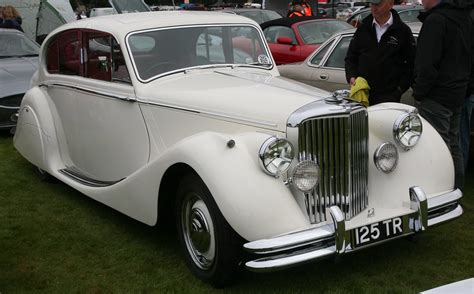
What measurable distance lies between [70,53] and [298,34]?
5.46 metres

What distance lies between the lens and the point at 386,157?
3822 millimetres

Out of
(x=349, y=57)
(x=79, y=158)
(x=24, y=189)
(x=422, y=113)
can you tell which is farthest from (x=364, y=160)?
(x=24, y=189)

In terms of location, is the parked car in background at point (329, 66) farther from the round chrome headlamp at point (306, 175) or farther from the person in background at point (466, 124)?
the round chrome headlamp at point (306, 175)

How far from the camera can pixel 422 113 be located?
4695 mm

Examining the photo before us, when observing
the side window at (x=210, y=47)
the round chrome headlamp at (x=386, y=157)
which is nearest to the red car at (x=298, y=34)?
the side window at (x=210, y=47)

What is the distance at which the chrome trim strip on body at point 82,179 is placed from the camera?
4925mm

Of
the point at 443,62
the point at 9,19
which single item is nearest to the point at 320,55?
the point at 443,62

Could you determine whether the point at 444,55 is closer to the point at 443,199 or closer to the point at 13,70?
the point at 443,199

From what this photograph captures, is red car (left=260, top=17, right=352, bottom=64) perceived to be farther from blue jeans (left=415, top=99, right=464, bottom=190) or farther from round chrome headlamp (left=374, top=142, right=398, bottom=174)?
round chrome headlamp (left=374, top=142, right=398, bottom=174)

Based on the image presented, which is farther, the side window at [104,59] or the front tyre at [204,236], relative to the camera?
the side window at [104,59]

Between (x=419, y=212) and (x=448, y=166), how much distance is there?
59 centimetres

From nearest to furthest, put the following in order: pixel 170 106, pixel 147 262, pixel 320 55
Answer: pixel 147 262 → pixel 170 106 → pixel 320 55

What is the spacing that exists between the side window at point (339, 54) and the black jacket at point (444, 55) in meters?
2.06

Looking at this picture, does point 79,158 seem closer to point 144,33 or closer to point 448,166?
point 144,33
